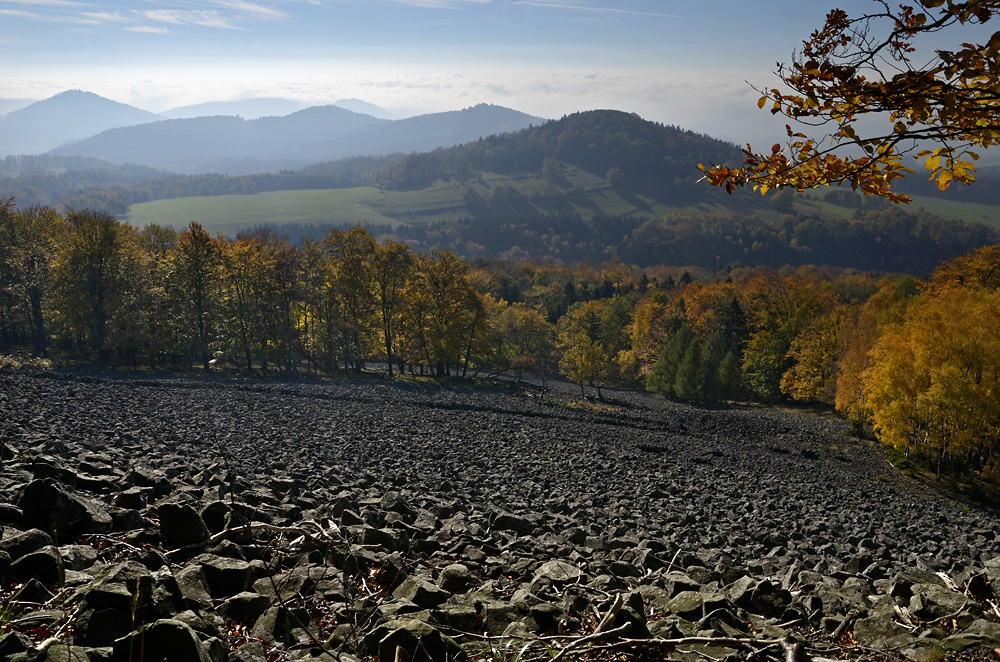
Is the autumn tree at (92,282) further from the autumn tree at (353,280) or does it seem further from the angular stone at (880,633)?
the angular stone at (880,633)

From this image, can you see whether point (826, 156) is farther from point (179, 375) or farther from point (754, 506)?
point (179, 375)

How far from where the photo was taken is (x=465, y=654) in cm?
474

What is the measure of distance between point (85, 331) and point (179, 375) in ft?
36.9

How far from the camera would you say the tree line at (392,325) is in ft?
101

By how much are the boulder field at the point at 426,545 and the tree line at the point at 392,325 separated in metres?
7.25

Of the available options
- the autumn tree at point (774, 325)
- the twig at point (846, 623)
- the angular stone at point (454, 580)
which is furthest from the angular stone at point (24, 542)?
the autumn tree at point (774, 325)

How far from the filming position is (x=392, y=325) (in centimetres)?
5194

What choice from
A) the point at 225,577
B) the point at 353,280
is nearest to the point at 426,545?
the point at 225,577

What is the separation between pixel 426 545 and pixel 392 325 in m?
44.3

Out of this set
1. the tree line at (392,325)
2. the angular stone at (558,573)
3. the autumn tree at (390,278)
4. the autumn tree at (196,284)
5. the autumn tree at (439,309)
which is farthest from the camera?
the autumn tree at (439,309)

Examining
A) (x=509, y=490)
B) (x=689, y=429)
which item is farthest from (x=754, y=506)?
(x=689, y=429)

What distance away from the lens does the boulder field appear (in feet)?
15.1

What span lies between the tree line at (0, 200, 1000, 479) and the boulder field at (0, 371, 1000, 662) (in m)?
7.25

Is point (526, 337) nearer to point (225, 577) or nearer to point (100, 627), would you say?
point (225, 577)
